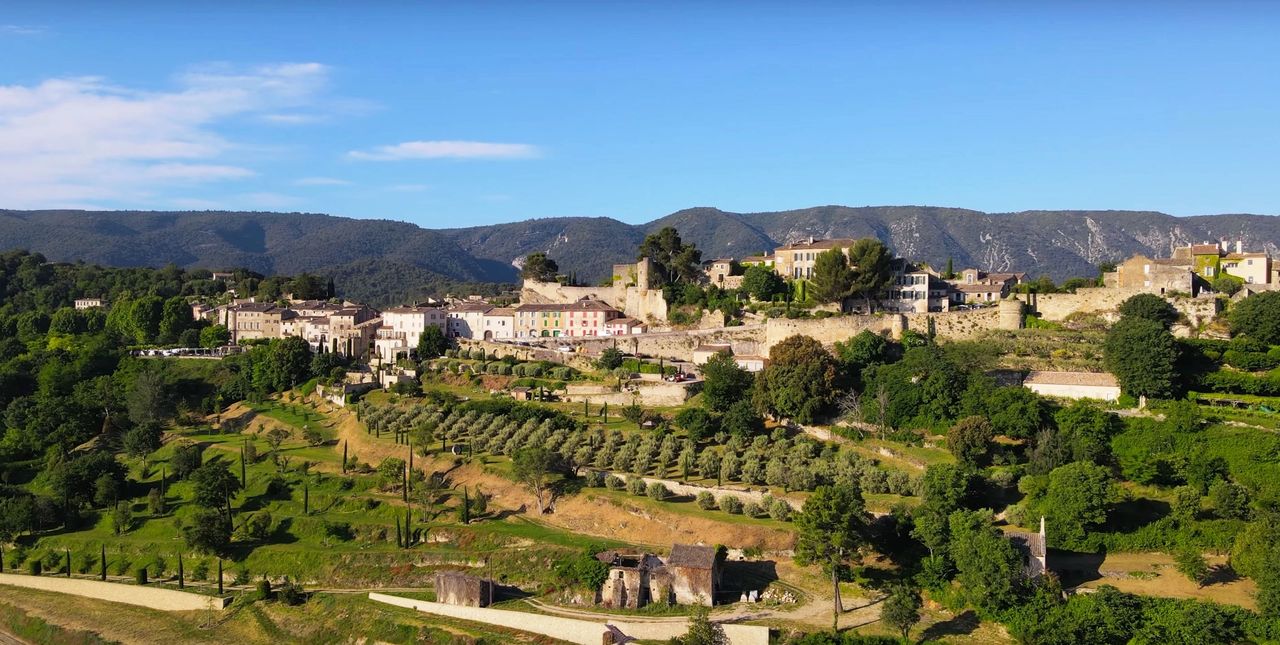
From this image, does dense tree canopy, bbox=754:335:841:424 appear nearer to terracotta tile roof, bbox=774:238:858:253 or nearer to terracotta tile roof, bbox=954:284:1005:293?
terracotta tile roof, bbox=954:284:1005:293

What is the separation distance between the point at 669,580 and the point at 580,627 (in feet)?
10.4

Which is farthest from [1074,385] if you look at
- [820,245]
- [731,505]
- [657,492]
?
[820,245]

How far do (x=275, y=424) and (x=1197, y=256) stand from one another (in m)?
50.0

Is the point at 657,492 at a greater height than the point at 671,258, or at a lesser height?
lesser

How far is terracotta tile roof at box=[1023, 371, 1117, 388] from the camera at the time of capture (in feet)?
136

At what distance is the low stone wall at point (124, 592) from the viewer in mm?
35859

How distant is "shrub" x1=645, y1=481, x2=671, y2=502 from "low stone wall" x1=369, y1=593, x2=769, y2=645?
7.78 m

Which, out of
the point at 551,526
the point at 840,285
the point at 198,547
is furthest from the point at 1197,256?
the point at 198,547

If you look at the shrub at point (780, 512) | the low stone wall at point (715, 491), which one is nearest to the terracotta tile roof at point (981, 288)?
the low stone wall at point (715, 491)

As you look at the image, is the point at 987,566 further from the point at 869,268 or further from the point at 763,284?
the point at 763,284

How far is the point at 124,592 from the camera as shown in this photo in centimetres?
3734

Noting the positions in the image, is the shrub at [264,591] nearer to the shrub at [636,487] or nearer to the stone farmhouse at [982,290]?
the shrub at [636,487]

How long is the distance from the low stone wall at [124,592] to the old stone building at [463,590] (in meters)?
8.77

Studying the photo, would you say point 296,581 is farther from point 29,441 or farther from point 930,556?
point 29,441
